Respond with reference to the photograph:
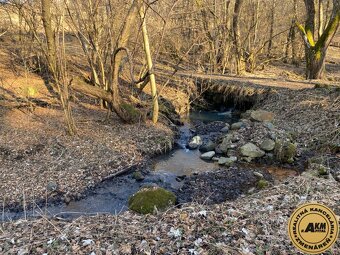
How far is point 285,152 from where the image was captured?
7527 millimetres

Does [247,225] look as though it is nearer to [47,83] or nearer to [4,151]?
[4,151]

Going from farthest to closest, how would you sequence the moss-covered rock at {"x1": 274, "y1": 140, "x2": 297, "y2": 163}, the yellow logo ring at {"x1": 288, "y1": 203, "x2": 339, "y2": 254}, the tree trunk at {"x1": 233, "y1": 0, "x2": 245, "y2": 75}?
the tree trunk at {"x1": 233, "y1": 0, "x2": 245, "y2": 75} < the moss-covered rock at {"x1": 274, "y1": 140, "x2": 297, "y2": 163} < the yellow logo ring at {"x1": 288, "y1": 203, "x2": 339, "y2": 254}

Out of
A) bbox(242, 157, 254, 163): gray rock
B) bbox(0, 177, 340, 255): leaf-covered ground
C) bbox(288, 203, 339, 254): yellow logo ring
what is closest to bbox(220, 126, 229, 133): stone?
bbox(242, 157, 254, 163): gray rock

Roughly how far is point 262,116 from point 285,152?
2.31 m

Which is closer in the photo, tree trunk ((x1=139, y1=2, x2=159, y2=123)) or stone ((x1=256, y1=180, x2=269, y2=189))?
stone ((x1=256, y1=180, x2=269, y2=189))

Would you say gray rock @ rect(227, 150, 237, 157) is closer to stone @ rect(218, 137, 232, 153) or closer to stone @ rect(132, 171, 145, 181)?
stone @ rect(218, 137, 232, 153)

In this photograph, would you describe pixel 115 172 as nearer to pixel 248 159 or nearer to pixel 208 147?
pixel 208 147

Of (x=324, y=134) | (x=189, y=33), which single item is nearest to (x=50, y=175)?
(x=324, y=134)

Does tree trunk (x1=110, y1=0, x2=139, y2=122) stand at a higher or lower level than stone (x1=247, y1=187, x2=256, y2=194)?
higher

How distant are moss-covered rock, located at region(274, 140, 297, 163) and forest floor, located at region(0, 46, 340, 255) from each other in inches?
18.5

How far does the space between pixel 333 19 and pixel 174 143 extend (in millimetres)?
7781

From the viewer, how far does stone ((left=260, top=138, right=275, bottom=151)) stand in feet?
25.8

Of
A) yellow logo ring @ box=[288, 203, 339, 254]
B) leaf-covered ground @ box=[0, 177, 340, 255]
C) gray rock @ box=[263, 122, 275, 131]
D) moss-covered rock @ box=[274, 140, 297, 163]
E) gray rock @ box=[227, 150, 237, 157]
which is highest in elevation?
yellow logo ring @ box=[288, 203, 339, 254]

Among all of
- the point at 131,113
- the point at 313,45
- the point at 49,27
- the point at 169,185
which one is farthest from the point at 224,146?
the point at 313,45
